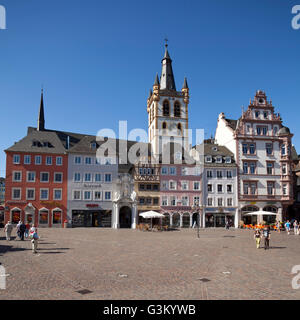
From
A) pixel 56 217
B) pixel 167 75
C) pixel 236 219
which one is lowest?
pixel 236 219

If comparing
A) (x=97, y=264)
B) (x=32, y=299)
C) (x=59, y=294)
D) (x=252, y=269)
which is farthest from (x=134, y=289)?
(x=252, y=269)

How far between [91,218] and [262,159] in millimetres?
30886

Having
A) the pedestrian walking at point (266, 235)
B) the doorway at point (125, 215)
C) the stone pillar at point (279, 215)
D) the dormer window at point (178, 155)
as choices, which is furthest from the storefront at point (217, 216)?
the pedestrian walking at point (266, 235)

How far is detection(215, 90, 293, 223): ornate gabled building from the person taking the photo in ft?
176

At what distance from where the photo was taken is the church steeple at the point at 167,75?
71562mm

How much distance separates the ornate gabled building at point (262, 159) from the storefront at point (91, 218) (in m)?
22.8

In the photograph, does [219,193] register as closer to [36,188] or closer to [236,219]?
[236,219]

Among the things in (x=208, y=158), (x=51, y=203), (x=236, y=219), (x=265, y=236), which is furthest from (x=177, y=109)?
(x=265, y=236)

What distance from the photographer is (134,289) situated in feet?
36.6

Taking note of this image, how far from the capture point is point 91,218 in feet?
163

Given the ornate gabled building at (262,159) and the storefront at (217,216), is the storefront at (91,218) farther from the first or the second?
the ornate gabled building at (262,159)

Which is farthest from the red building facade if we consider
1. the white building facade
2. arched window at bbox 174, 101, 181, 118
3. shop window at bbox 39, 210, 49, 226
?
arched window at bbox 174, 101, 181, 118

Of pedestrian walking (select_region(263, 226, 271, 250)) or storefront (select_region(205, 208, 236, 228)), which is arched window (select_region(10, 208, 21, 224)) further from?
pedestrian walking (select_region(263, 226, 271, 250))
